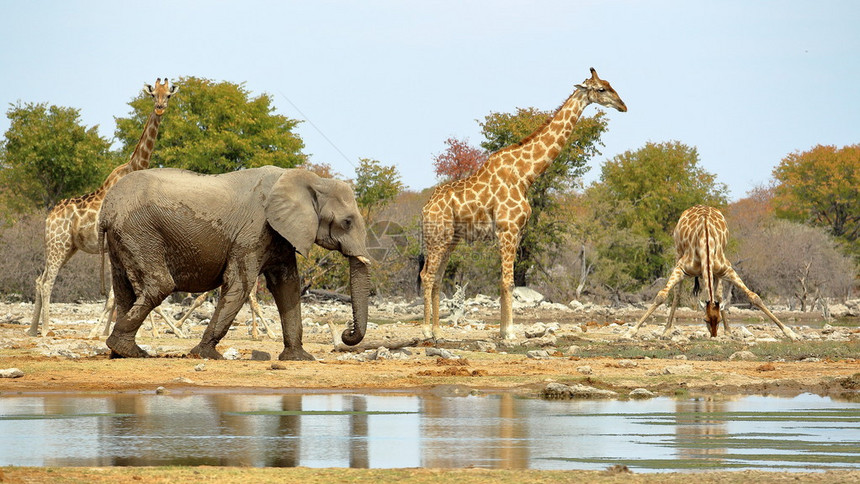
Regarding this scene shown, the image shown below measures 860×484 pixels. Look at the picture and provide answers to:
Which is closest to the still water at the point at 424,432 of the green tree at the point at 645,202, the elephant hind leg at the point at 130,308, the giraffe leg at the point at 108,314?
the elephant hind leg at the point at 130,308

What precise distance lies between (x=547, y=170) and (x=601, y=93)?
1677cm

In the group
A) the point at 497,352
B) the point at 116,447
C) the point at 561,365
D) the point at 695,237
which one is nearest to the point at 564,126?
the point at 695,237

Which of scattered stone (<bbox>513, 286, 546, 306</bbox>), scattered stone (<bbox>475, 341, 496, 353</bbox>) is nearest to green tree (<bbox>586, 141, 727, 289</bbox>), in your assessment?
scattered stone (<bbox>513, 286, 546, 306</bbox>)

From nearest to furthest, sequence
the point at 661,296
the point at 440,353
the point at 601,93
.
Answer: the point at 440,353 < the point at 661,296 < the point at 601,93

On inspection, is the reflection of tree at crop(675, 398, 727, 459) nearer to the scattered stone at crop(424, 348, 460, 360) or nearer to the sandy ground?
the sandy ground

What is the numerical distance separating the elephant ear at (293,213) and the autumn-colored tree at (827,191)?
2112 inches

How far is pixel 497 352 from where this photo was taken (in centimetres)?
1909

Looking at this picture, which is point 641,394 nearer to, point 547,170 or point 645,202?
point 547,170

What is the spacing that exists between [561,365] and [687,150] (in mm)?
39924

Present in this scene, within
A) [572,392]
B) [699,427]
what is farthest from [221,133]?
[699,427]

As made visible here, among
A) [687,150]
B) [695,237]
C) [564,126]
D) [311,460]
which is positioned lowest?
[311,460]

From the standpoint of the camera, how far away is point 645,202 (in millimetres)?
51812

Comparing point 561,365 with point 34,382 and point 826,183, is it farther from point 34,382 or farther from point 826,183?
point 826,183

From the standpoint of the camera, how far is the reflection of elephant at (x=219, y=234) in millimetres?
15734
